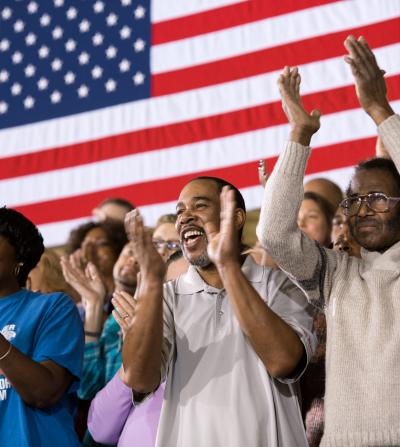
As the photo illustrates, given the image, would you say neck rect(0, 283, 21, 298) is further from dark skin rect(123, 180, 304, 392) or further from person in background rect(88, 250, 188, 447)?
dark skin rect(123, 180, 304, 392)

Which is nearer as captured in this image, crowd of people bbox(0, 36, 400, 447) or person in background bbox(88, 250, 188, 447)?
crowd of people bbox(0, 36, 400, 447)

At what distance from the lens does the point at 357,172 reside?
238cm

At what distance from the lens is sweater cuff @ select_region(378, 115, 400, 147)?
2150mm

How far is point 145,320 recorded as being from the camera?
82.3 inches

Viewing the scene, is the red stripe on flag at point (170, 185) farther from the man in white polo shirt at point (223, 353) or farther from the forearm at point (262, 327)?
the forearm at point (262, 327)

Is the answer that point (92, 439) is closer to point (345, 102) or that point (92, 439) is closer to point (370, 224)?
point (370, 224)

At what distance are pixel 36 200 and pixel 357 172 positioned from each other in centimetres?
330

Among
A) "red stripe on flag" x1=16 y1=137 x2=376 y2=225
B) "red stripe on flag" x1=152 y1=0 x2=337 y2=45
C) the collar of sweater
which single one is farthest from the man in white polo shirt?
"red stripe on flag" x1=152 y1=0 x2=337 y2=45

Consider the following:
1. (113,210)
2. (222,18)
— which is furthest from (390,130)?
(222,18)

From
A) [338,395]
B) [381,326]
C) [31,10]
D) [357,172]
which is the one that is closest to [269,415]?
[338,395]

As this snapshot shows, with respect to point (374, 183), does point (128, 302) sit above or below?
below

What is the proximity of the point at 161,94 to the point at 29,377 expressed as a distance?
3048mm

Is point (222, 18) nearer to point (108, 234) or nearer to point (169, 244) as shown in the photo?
point (108, 234)

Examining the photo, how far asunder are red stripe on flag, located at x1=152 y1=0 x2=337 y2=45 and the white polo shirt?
9.46 ft
